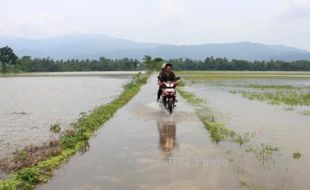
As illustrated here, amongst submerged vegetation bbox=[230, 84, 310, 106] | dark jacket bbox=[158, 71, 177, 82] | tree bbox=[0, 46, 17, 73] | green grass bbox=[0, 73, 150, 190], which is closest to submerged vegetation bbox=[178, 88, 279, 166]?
dark jacket bbox=[158, 71, 177, 82]

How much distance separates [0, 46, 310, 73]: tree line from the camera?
339 ft

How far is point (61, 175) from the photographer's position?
8172 mm

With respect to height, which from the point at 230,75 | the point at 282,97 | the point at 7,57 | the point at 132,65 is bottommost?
the point at 230,75

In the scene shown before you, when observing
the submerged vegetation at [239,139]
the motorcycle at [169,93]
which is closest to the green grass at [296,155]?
the submerged vegetation at [239,139]

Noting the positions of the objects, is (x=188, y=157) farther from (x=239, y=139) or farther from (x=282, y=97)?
(x=282, y=97)

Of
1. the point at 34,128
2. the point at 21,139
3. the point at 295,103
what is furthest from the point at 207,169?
the point at 295,103

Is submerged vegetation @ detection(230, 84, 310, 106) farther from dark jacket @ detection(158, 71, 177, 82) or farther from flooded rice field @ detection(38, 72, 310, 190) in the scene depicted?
flooded rice field @ detection(38, 72, 310, 190)

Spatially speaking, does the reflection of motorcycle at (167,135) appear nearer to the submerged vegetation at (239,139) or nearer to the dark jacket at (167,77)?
the submerged vegetation at (239,139)

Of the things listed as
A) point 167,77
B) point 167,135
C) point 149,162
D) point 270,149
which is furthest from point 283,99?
point 149,162

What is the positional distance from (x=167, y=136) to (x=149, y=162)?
128 inches

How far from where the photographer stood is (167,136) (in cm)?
1227

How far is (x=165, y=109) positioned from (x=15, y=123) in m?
6.13

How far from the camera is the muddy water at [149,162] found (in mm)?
7508

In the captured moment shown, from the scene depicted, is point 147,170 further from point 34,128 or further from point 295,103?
point 295,103
